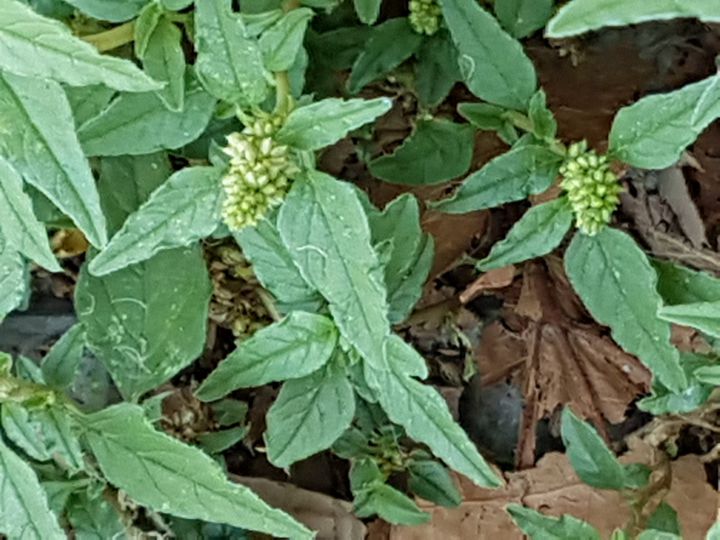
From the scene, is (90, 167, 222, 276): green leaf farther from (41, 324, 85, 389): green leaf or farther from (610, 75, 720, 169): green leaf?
(610, 75, 720, 169): green leaf

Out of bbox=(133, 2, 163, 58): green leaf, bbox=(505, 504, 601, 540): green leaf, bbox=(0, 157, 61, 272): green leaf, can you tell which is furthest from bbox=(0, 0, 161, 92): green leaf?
bbox=(505, 504, 601, 540): green leaf

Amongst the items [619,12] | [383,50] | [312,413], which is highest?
[619,12]

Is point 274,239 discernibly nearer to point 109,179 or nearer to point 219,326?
point 109,179

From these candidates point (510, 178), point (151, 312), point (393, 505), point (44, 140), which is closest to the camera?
point (44, 140)

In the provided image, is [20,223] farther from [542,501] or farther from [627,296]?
[542,501]

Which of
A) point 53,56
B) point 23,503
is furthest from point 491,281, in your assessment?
point 53,56

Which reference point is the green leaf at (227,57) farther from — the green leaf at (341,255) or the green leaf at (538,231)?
the green leaf at (538,231)
